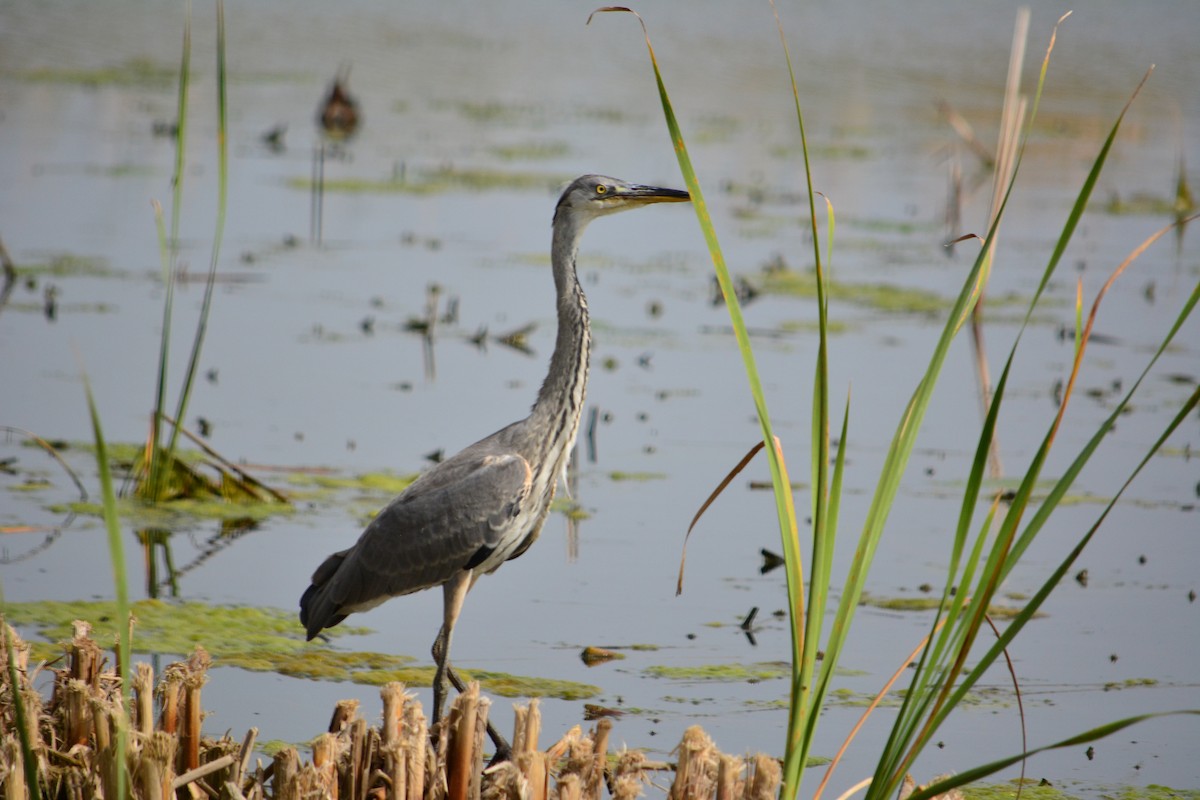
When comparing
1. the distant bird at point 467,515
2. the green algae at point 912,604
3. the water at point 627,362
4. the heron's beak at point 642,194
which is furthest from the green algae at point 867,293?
the distant bird at point 467,515

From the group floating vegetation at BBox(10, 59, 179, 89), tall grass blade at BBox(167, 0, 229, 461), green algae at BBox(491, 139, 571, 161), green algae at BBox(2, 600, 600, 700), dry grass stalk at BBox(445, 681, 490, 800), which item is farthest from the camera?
floating vegetation at BBox(10, 59, 179, 89)

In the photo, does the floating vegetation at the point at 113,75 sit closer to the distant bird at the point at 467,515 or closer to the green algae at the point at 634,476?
the green algae at the point at 634,476

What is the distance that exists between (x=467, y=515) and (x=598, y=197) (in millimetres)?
1173

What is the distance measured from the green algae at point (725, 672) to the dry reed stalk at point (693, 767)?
1794 mm

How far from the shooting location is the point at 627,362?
9867mm

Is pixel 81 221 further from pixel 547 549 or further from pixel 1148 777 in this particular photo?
pixel 1148 777

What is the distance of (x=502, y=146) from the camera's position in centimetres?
1916

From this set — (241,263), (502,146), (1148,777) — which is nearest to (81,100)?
(502,146)

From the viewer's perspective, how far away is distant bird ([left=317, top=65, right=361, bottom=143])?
1911cm

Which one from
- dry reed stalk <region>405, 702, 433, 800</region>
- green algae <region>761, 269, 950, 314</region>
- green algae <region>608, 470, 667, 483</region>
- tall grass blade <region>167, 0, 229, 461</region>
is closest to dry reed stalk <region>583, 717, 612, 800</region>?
dry reed stalk <region>405, 702, 433, 800</region>

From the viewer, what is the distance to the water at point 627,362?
220 inches

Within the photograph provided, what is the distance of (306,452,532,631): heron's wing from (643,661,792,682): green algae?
872 millimetres

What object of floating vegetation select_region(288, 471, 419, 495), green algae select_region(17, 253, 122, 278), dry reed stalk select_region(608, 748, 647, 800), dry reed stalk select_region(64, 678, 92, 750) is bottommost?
dry reed stalk select_region(608, 748, 647, 800)

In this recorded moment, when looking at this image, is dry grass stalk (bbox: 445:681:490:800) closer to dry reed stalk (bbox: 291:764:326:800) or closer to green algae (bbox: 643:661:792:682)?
dry reed stalk (bbox: 291:764:326:800)
